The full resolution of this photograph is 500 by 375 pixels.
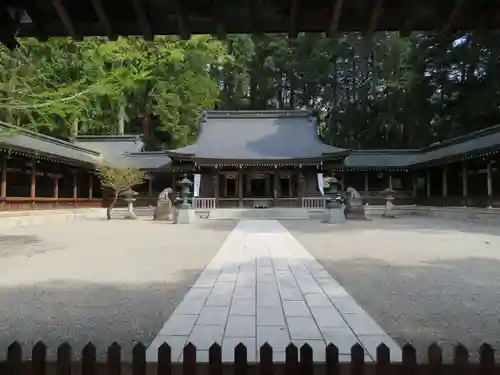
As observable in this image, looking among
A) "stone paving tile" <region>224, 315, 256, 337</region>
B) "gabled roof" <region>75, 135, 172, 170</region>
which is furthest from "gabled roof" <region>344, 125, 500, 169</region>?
"stone paving tile" <region>224, 315, 256, 337</region>

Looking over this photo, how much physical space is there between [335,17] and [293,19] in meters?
0.31

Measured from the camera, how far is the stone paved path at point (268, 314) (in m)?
3.82

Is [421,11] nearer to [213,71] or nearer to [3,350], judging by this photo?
[3,350]

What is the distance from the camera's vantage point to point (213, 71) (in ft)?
150

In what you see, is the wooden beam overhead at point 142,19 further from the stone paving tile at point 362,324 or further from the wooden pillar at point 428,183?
the wooden pillar at point 428,183

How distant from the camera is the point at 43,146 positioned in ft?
78.7

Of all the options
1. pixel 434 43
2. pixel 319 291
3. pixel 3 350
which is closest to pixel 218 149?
pixel 434 43

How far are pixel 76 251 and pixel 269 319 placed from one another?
7.05m

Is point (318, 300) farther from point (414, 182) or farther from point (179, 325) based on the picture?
point (414, 182)

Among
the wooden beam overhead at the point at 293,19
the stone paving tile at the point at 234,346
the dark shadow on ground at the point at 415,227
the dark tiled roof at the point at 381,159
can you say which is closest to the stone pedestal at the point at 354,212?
the dark shadow on ground at the point at 415,227

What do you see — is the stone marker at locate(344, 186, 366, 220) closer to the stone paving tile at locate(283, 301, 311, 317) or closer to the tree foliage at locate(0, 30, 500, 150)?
the tree foliage at locate(0, 30, 500, 150)

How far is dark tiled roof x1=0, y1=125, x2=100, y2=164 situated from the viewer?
18406 mm

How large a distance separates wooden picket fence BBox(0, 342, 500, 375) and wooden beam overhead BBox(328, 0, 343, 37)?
2267mm

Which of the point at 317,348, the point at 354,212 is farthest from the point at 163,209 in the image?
the point at 317,348
